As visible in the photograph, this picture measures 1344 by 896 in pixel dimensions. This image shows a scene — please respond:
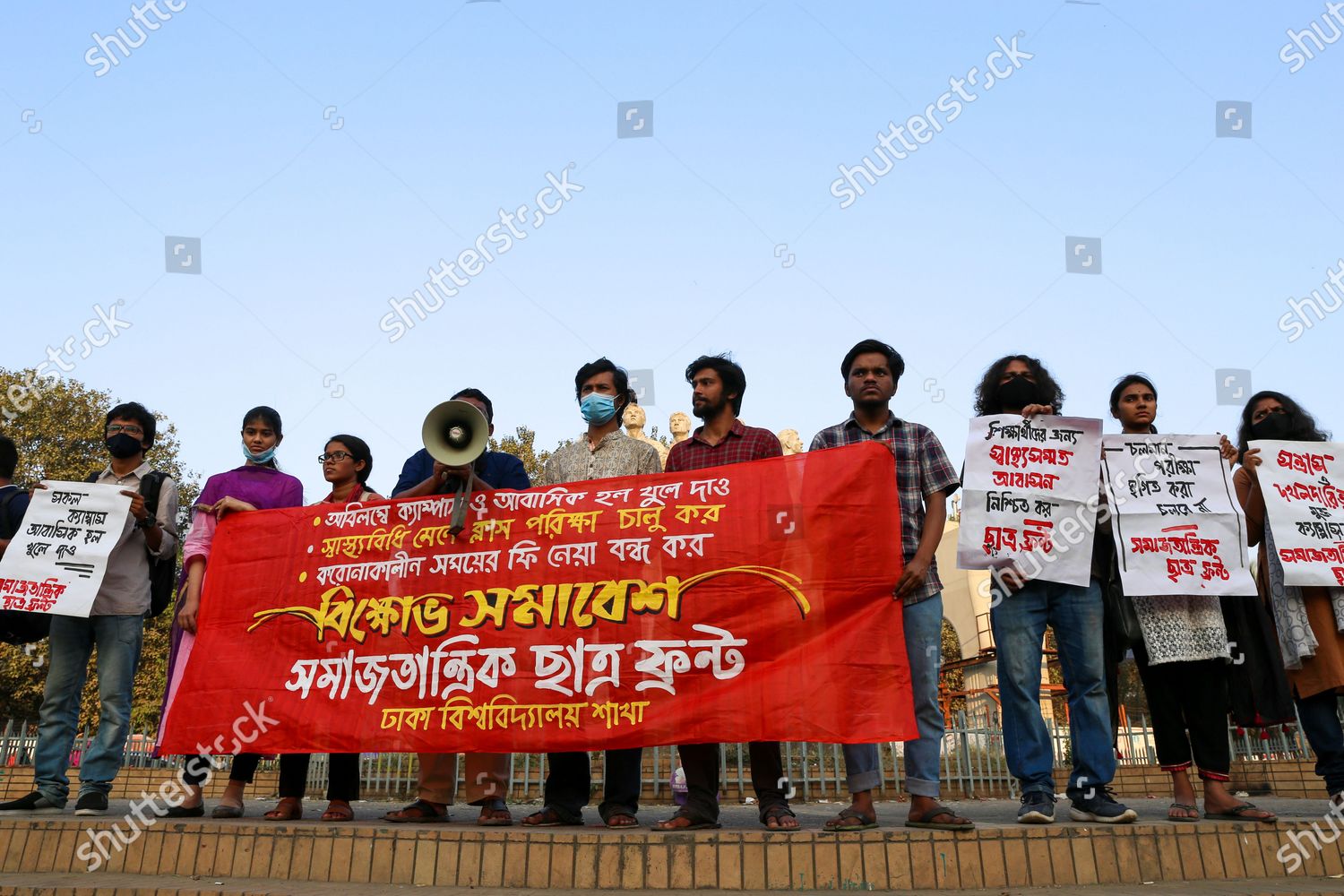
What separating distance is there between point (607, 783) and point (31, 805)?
3.52 m

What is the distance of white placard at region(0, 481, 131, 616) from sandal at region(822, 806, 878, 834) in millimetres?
4671

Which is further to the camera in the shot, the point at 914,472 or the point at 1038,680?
the point at 914,472

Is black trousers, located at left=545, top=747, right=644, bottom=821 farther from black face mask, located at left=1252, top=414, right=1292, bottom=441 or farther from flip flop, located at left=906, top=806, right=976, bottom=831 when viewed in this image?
black face mask, located at left=1252, top=414, right=1292, bottom=441

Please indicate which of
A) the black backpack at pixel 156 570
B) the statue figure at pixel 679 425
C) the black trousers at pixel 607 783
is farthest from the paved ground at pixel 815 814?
the statue figure at pixel 679 425

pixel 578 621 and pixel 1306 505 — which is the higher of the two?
pixel 1306 505

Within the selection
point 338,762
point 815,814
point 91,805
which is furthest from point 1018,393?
point 91,805

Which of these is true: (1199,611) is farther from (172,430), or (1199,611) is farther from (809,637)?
(172,430)

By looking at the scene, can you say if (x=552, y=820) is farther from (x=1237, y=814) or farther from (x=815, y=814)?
(x=1237, y=814)

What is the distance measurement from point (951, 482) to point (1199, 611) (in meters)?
1.57

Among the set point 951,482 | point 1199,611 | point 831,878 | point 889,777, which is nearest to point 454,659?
A: point 831,878

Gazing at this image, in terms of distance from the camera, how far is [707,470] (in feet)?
18.0

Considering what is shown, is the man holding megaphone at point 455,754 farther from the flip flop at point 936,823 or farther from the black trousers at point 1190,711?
the black trousers at point 1190,711

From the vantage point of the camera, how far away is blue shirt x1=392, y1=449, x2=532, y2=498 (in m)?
6.09

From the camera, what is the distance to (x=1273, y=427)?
596 cm
